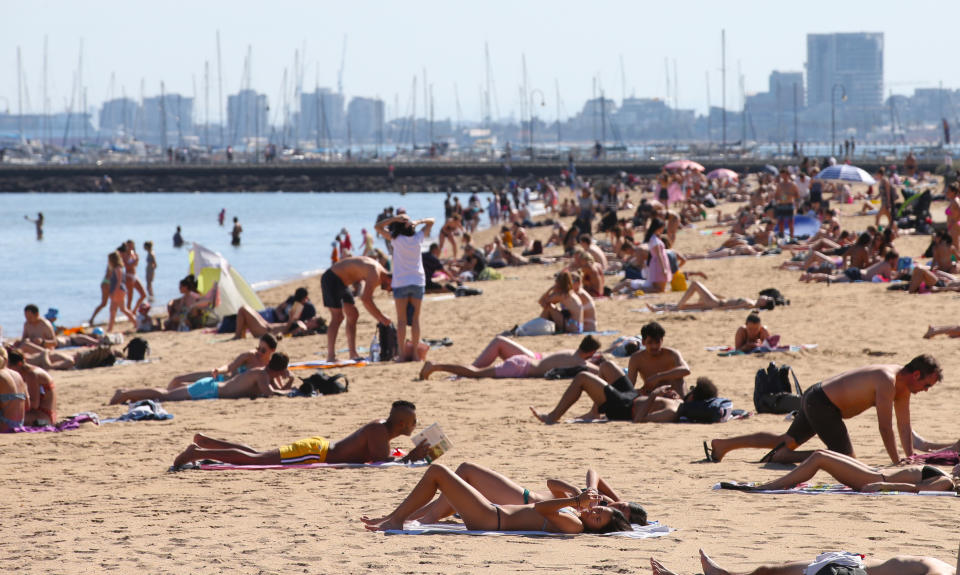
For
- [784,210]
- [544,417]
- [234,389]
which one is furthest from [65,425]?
[784,210]

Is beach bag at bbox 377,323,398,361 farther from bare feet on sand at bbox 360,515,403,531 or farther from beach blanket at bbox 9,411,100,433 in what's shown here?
bare feet on sand at bbox 360,515,403,531

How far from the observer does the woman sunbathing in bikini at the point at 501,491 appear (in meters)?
5.68

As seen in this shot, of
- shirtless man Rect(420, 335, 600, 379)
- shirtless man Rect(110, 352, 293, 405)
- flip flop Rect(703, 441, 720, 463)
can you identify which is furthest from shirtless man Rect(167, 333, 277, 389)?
flip flop Rect(703, 441, 720, 463)

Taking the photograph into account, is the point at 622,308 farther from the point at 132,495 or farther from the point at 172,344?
the point at 132,495

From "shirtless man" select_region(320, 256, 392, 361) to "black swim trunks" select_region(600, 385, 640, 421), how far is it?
3.43 m

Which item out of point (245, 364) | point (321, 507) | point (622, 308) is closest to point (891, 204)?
point (622, 308)

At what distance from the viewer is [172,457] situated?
8156mm

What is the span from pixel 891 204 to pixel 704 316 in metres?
9.81

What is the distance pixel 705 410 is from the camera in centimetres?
865

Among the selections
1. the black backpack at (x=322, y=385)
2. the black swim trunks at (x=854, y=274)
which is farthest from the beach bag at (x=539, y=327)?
the black swim trunks at (x=854, y=274)

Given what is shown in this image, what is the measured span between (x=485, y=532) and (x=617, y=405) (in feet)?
11.3

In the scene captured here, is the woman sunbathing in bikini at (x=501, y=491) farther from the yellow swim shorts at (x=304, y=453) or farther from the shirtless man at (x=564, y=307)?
the shirtless man at (x=564, y=307)

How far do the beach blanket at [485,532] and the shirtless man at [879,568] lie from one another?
94 cm

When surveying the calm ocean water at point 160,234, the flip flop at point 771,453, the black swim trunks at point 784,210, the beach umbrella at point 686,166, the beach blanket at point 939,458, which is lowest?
the calm ocean water at point 160,234
